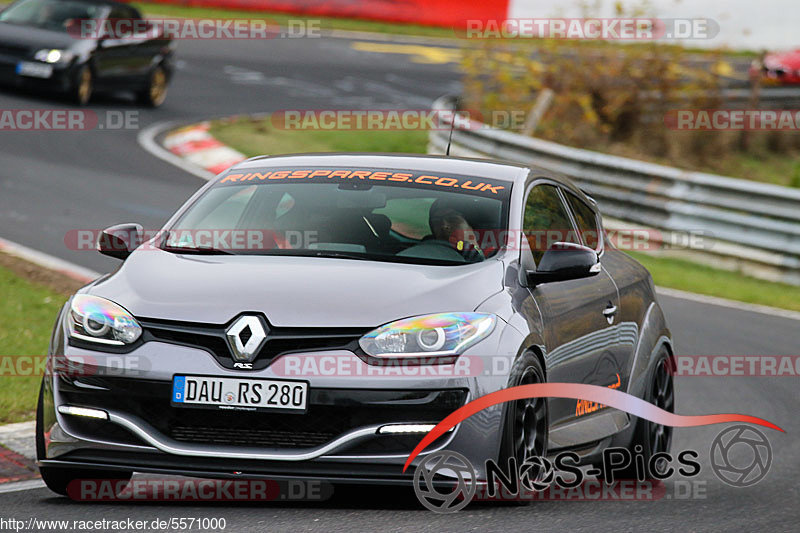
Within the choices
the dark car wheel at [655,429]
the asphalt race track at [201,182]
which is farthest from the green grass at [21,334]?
the dark car wheel at [655,429]

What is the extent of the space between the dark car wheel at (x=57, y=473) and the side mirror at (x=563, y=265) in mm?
1914

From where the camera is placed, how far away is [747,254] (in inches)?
653

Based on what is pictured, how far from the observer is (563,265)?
20.0ft

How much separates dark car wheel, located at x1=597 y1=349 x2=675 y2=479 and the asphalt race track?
0.22 metres

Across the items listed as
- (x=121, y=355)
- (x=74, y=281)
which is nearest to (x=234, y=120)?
(x=74, y=281)

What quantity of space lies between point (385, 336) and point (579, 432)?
1.52 meters

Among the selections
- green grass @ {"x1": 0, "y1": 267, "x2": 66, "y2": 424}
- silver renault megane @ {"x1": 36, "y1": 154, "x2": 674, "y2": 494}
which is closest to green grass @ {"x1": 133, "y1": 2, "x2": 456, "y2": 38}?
green grass @ {"x1": 0, "y1": 267, "x2": 66, "y2": 424}

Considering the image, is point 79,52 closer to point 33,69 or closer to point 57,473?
point 33,69

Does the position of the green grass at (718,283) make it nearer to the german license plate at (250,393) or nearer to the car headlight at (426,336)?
the car headlight at (426,336)

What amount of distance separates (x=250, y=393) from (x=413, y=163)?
2.07 m

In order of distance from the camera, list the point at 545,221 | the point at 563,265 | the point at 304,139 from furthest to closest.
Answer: the point at 304,139 → the point at 545,221 → the point at 563,265

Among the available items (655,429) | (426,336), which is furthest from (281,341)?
(655,429)

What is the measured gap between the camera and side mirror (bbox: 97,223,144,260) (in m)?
6.50

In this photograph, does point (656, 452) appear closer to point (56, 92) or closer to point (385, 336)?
point (385, 336)
